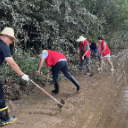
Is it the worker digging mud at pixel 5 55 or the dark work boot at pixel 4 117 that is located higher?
the worker digging mud at pixel 5 55

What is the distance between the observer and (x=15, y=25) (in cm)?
549

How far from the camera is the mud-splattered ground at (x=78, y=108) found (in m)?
3.32

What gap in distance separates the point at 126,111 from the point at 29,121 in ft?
7.61

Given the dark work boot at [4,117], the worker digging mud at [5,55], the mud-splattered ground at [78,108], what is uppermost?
the worker digging mud at [5,55]

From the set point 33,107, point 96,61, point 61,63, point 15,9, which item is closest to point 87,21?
point 96,61

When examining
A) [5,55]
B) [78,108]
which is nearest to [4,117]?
[5,55]

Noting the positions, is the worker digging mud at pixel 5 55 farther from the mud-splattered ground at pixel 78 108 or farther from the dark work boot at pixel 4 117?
the mud-splattered ground at pixel 78 108

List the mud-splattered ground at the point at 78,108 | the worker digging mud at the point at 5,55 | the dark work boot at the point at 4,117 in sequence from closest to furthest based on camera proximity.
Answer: the worker digging mud at the point at 5,55
the dark work boot at the point at 4,117
the mud-splattered ground at the point at 78,108

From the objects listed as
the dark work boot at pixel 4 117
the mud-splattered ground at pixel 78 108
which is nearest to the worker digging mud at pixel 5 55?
the dark work boot at pixel 4 117

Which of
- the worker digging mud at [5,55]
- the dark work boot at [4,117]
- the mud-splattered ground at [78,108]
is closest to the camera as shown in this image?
the worker digging mud at [5,55]

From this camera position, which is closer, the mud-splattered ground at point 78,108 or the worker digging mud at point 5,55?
the worker digging mud at point 5,55

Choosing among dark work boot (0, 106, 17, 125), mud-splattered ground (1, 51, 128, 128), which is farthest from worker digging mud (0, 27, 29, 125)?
mud-splattered ground (1, 51, 128, 128)

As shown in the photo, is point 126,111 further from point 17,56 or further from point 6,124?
point 17,56

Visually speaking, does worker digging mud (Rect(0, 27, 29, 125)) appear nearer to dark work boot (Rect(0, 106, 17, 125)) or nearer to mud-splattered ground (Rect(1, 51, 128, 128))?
dark work boot (Rect(0, 106, 17, 125))
